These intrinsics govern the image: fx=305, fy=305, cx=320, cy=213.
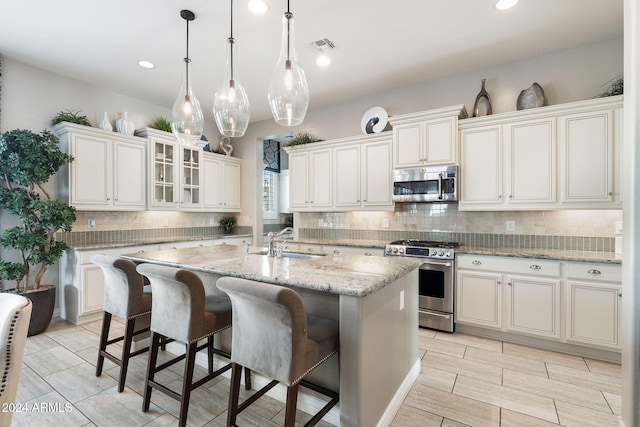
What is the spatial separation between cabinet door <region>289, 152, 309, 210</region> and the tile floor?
282cm

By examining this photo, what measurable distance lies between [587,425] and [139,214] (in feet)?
18.0

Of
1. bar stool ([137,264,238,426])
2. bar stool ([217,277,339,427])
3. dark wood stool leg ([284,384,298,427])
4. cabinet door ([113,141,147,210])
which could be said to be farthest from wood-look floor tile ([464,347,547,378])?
cabinet door ([113,141,147,210])

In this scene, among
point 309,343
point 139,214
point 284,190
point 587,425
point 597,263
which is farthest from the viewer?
point 284,190

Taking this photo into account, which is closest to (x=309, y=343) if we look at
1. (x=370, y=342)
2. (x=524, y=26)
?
(x=370, y=342)

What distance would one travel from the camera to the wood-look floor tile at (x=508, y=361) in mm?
2656

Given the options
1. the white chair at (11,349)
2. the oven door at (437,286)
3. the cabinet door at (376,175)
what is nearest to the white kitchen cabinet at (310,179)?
the cabinet door at (376,175)

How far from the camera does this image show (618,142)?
2.88 meters

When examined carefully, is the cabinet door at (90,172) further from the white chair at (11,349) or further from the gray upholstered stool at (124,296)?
the white chair at (11,349)

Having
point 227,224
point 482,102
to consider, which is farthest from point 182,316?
point 227,224

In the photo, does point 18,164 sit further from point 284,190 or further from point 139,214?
point 284,190

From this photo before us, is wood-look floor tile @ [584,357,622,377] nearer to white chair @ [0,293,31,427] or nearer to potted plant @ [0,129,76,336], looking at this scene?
white chair @ [0,293,31,427]

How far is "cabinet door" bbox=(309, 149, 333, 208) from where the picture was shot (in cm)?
463

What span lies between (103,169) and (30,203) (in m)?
0.89

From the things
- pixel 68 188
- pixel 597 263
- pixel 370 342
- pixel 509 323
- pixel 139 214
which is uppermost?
pixel 68 188
